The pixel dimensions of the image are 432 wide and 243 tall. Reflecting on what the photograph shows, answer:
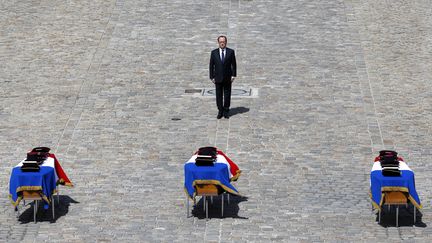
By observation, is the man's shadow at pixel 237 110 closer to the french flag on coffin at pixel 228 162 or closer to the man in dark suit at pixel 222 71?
the man in dark suit at pixel 222 71

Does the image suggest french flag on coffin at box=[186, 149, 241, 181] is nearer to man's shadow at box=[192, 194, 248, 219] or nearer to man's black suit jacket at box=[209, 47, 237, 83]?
man's shadow at box=[192, 194, 248, 219]

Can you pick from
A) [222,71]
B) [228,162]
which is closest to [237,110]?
[222,71]

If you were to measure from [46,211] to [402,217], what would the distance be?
5.99 meters

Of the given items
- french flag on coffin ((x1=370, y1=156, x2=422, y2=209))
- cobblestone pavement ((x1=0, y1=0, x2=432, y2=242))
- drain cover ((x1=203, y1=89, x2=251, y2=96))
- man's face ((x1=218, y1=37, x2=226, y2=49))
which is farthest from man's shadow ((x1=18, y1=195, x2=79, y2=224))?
drain cover ((x1=203, y1=89, x2=251, y2=96))

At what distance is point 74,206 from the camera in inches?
743

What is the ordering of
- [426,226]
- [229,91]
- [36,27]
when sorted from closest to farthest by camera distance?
[426,226] < [229,91] < [36,27]

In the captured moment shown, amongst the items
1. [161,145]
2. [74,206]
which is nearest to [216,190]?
[74,206]

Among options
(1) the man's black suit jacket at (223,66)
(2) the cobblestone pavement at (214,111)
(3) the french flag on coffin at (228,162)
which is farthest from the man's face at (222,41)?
(3) the french flag on coffin at (228,162)

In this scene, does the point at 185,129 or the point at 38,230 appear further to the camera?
the point at 185,129

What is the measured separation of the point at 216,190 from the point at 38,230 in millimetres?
2971

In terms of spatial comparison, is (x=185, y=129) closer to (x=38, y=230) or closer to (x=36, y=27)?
(x=38, y=230)

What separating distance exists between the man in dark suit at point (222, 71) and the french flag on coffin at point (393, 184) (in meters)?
5.69

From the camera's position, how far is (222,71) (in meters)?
22.5

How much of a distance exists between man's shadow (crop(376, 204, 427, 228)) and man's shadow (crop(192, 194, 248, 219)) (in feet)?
7.83
